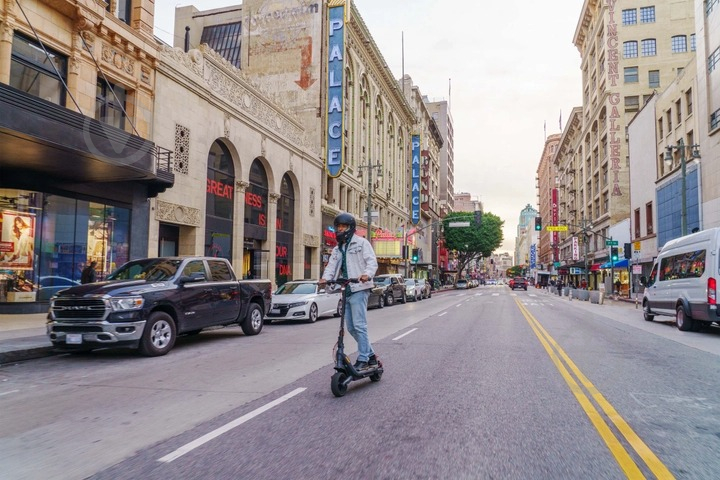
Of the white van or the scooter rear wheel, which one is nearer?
the scooter rear wheel

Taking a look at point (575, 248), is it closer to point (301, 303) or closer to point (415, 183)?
point (415, 183)

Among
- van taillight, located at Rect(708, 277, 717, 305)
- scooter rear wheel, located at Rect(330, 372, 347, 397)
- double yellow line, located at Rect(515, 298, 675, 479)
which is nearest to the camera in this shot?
double yellow line, located at Rect(515, 298, 675, 479)

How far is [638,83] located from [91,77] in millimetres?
52760

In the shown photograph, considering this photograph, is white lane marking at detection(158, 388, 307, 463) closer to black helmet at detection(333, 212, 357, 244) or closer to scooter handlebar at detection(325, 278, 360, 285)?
scooter handlebar at detection(325, 278, 360, 285)

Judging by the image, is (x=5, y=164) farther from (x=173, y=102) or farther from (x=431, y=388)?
(x=431, y=388)

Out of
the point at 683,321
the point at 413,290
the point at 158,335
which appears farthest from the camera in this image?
the point at 413,290

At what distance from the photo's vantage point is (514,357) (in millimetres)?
8508

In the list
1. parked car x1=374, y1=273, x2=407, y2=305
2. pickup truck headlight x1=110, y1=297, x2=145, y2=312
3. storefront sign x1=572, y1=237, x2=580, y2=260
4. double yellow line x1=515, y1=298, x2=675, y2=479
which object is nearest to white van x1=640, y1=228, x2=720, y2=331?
double yellow line x1=515, y1=298, x2=675, y2=479

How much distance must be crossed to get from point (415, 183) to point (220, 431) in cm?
6228

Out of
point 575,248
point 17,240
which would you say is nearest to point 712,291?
point 17,240

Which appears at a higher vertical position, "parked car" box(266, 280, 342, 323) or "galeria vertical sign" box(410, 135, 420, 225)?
"galeria vertical sign" box(410, 135, 420, 225)

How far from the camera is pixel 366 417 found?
15.6ft

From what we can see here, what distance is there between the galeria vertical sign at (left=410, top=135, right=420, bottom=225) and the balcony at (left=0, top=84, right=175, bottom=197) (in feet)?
165

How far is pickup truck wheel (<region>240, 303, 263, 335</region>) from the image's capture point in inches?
466
